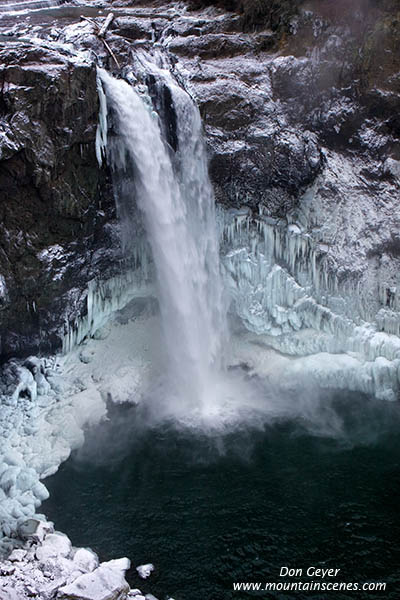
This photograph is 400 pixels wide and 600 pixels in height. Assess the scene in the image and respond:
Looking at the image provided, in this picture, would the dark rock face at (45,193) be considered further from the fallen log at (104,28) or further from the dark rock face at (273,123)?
the fallen log at (104,28)

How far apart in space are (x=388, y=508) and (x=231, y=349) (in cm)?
736

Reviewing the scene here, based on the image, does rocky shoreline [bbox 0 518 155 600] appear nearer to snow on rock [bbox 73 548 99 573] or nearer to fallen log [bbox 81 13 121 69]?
snow on rock [bbox 73 548 99 573]

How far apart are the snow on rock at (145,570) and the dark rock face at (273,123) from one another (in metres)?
7.18

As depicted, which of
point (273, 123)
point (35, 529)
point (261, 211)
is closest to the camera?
point (35, 529)

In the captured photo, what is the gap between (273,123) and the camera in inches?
688

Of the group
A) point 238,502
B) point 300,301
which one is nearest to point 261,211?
point 300,301

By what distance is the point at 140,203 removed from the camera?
16.8 m

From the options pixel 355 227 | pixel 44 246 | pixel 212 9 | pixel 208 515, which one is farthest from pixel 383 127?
pixel 208 515

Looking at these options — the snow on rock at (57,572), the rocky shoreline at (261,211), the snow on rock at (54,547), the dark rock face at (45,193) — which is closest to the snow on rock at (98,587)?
the snow on rock at (57,572)

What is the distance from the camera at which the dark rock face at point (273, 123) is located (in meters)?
15.9

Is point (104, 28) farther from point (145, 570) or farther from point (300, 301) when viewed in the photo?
point (145, 570)

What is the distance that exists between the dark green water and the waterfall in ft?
7.97

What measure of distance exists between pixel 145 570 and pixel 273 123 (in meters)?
13.0

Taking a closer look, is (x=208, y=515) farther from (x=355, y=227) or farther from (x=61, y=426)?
(x=355, y=227)
